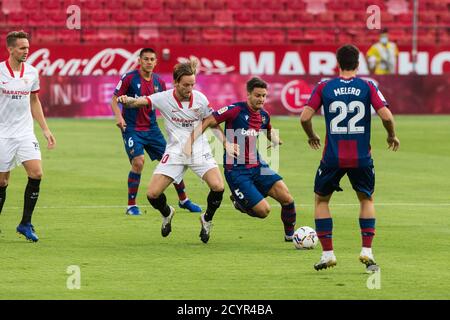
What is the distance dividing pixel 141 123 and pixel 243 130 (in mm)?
3423

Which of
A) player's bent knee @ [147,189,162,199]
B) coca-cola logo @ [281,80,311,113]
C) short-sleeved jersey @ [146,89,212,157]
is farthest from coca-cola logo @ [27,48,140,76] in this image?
player's bent knee @ [147,189,162,199]

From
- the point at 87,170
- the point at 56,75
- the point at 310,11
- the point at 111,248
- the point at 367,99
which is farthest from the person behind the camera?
the point at 310,11

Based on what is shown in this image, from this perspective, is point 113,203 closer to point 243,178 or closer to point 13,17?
point 243,178

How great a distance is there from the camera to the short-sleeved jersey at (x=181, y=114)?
12.7 meters

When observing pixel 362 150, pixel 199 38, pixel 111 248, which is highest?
pixel 199 38

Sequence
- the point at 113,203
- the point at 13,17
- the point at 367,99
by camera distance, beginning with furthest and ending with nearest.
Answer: the point at 13,17
the point at 113,203
the point at 367,99

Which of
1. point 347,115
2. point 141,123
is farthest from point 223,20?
point 347,115

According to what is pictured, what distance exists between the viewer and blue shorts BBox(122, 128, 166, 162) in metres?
15.3

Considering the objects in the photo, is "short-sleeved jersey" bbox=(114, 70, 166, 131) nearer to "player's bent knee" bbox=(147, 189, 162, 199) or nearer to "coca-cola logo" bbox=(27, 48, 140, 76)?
"player's bent knee" bbox=(147, 189, 162, 199)

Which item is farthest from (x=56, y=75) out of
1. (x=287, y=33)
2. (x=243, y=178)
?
(x=243, y=178)

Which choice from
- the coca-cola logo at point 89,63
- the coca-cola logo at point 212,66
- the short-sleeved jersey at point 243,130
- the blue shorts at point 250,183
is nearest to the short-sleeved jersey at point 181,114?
the short-sleeved jersey at point 243,130

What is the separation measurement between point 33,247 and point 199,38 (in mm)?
26454

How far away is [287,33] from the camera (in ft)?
127

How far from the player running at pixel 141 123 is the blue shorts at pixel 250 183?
8.85 ft
